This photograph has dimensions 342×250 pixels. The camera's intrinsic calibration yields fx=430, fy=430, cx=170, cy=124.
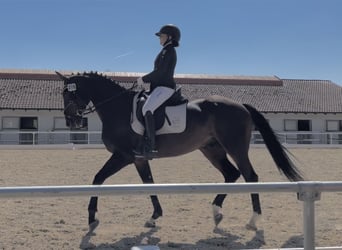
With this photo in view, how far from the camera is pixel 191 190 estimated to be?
3150mm

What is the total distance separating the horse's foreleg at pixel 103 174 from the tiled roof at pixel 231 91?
88.3ft

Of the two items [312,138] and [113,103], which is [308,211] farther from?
[312,138]

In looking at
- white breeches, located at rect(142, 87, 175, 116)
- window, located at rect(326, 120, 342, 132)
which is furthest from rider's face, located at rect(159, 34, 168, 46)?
window, located at rect(326, 120, 342, 132)

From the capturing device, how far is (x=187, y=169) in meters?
13.2

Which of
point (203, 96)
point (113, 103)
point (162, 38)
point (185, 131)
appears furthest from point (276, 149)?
point (203, 96)

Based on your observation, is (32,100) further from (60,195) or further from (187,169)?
(60,195)

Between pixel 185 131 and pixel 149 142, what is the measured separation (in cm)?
58

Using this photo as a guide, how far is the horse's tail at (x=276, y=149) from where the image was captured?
20.4 ft

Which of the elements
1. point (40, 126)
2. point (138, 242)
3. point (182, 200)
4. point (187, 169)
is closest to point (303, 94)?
point (40, 126)

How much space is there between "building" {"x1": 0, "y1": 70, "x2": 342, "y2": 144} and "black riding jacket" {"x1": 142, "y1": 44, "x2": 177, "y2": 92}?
68.5ft

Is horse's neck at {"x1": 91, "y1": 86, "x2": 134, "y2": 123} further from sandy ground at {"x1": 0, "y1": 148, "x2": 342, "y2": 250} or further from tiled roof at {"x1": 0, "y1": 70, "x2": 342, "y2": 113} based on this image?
tiled roof at {"x1": 0, "y1": 70, "x2": 342, "y2": 113}

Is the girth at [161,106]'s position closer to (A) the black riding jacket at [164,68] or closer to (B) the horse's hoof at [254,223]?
(A) the black riding jacket at [164,68]

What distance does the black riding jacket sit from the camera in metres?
6.25

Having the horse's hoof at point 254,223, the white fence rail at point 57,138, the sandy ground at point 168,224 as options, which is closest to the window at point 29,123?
the white fence rail at point 57,138
